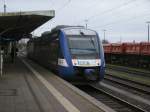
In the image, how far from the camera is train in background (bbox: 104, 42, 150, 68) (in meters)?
41.3

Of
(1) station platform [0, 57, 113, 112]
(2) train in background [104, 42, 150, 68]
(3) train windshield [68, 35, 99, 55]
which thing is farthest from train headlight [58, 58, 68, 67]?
(2) train in background [104, 42, 150, 68]

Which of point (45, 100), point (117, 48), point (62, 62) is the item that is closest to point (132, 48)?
point (117, 48)

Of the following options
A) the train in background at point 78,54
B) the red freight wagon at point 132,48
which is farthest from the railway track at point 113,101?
the red freight wagon at point 132,48

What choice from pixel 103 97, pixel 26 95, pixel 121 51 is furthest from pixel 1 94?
pixel 121 51

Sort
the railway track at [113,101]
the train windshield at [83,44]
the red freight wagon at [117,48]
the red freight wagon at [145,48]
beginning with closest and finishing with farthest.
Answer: the railway track at [113,101] < the train windshield at [83,44] < the red freight wagon at [145,48] < the red freight wagon at [117,48]

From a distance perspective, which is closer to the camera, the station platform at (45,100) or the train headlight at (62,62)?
the station platform at (45,100)

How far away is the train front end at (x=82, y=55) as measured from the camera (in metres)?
20.5

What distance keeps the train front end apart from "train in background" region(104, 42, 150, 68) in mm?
18912

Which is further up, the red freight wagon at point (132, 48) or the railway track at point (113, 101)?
the red freight wagon at point (132, 48)

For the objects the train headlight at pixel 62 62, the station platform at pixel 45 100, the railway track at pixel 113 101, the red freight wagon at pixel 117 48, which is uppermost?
the red freight wagon at pixel 117 48

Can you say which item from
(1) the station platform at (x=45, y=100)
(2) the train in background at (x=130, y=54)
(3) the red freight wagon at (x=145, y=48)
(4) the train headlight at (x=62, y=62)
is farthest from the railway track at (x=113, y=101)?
(2) the train in background at (x=130, y=54)

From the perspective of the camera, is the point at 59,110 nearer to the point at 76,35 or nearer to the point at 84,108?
the point at 84,108

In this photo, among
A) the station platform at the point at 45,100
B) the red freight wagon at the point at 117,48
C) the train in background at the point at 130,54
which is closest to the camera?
the station platform at the point at 45,100

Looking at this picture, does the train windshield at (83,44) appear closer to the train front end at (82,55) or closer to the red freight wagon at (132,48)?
the train front end at (82,55)
